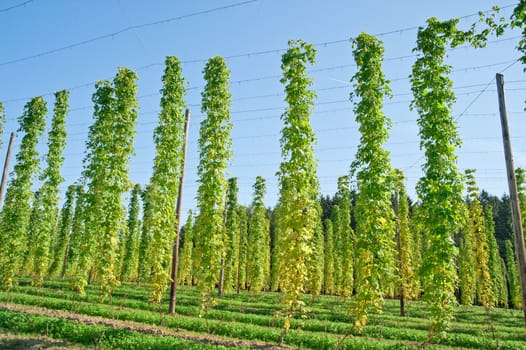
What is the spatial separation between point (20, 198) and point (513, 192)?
25319mm

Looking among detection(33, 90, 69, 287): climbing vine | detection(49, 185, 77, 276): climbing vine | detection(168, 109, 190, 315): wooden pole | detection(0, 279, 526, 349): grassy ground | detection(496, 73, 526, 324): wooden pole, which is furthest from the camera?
detection(49, 185, 77, 276): climbing vine

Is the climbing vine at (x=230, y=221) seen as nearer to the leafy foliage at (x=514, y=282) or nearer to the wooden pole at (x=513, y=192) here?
the wooden pole at (x=513, y=192)

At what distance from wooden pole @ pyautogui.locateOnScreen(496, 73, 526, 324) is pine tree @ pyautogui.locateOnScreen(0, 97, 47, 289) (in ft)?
80.7

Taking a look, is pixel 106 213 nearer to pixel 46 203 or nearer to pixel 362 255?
pixel 46 203

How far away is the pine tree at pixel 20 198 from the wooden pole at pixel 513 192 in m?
24.6

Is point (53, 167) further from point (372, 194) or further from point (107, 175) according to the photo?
point (372, 194)

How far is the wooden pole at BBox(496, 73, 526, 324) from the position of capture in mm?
10273

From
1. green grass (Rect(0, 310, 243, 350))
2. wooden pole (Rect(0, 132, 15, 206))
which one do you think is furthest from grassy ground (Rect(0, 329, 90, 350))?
wooden pole (Rect(0, 132, 15, 206))

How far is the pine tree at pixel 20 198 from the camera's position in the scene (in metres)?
20.2

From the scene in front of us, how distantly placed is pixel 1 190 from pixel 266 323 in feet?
64.7

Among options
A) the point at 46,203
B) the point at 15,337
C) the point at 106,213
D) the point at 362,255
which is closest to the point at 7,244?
the point at 46,203

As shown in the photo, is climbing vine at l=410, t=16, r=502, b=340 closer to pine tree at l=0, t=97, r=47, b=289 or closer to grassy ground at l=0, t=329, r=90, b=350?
grassy ground at l=0, t=329, r=90, b=350

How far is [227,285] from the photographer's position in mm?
35688

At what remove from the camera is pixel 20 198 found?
838 inches
